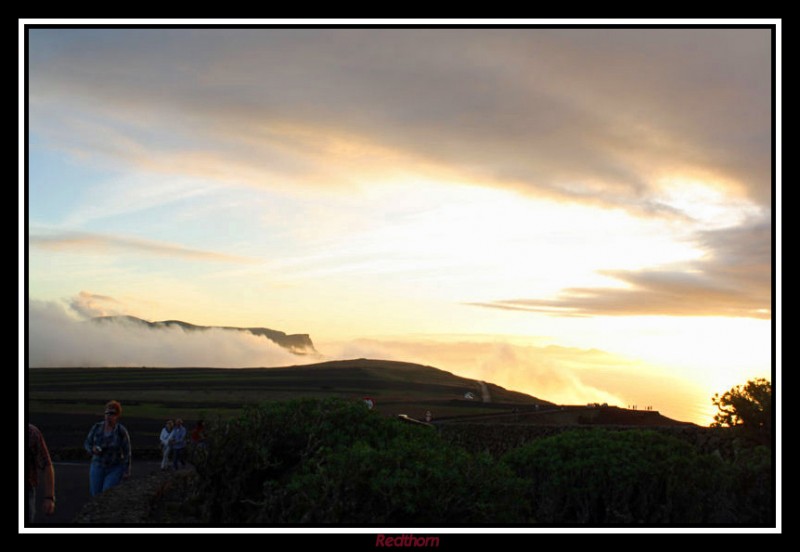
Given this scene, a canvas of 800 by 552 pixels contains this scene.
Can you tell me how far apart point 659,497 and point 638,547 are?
8.94ft

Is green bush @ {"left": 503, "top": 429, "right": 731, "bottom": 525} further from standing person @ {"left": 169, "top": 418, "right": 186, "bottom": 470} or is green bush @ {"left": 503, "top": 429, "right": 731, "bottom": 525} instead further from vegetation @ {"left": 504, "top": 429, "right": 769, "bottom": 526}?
standing person @ {"left": 169, "top": 418, "right": 186, "bottom": 470}

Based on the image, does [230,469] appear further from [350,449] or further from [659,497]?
[659,497]

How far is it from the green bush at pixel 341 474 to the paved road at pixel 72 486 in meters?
2.58

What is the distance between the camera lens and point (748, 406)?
13.8 meters

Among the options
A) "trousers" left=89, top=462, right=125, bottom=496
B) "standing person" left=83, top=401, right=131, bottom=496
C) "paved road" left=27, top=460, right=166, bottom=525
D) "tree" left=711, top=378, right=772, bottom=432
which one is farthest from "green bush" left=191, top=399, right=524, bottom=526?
"tree" left=711, top=378, right=772, bottom=432

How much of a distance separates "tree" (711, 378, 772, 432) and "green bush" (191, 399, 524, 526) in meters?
6.41

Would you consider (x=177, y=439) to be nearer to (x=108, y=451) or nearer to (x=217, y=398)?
(x=108, y=451)

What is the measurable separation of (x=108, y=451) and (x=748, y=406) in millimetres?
10408

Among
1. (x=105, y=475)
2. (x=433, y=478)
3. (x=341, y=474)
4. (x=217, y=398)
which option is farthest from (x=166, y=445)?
(x=217, y=398)

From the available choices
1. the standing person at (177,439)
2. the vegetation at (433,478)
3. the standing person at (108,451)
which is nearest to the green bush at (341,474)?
the vegetation at (433,478)

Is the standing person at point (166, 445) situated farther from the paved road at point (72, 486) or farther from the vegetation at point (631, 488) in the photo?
the vegetation at point (631, 488)

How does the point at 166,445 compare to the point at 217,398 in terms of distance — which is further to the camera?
the point at 217,398

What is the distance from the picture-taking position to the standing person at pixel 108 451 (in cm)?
1080

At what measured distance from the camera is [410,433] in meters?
10.0
